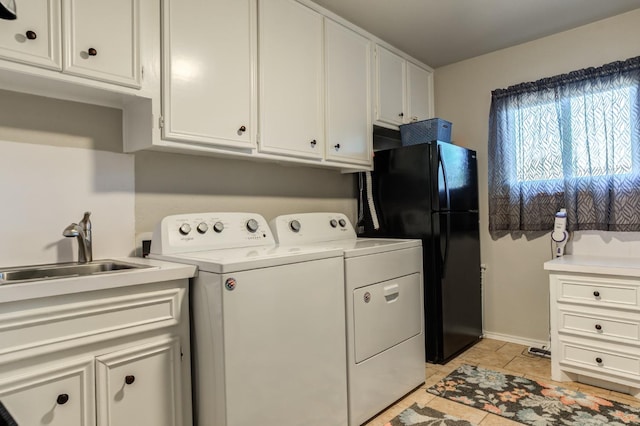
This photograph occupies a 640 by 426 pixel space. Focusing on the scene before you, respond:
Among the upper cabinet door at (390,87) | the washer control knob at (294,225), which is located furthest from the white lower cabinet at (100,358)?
the upper cabinet door at (390,87)

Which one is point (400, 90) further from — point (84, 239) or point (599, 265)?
point (84, 239)

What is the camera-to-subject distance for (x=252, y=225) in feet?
6.88

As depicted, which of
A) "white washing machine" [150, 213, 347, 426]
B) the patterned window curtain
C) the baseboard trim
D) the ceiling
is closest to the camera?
"white washing machine" [150, 213, 347, 426]

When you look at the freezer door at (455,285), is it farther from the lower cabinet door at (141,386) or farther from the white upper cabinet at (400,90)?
the lower cabinet door at (141,386)

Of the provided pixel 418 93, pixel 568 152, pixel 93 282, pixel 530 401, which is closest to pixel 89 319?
pixel 93 282

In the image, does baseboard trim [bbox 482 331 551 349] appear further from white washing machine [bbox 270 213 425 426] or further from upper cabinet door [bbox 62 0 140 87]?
upper cabinet door [bbox 62 0 140 87]

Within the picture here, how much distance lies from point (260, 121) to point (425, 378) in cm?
185

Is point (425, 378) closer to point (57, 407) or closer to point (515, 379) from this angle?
point (515, 379)

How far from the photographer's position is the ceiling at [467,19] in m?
2.39

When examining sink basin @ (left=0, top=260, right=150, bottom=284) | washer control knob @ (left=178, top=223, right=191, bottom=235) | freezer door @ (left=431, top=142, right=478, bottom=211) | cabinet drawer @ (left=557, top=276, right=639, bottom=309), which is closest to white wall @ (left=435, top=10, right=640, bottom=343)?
freezer door @ (left=431, top=142, right=478, bottom=211)

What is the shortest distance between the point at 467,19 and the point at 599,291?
188 centimetres

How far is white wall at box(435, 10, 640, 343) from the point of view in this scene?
262cm

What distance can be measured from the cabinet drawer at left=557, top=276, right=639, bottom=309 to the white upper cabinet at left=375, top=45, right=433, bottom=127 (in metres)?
1.56

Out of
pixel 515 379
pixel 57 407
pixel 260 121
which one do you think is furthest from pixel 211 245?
pixel 515 379
